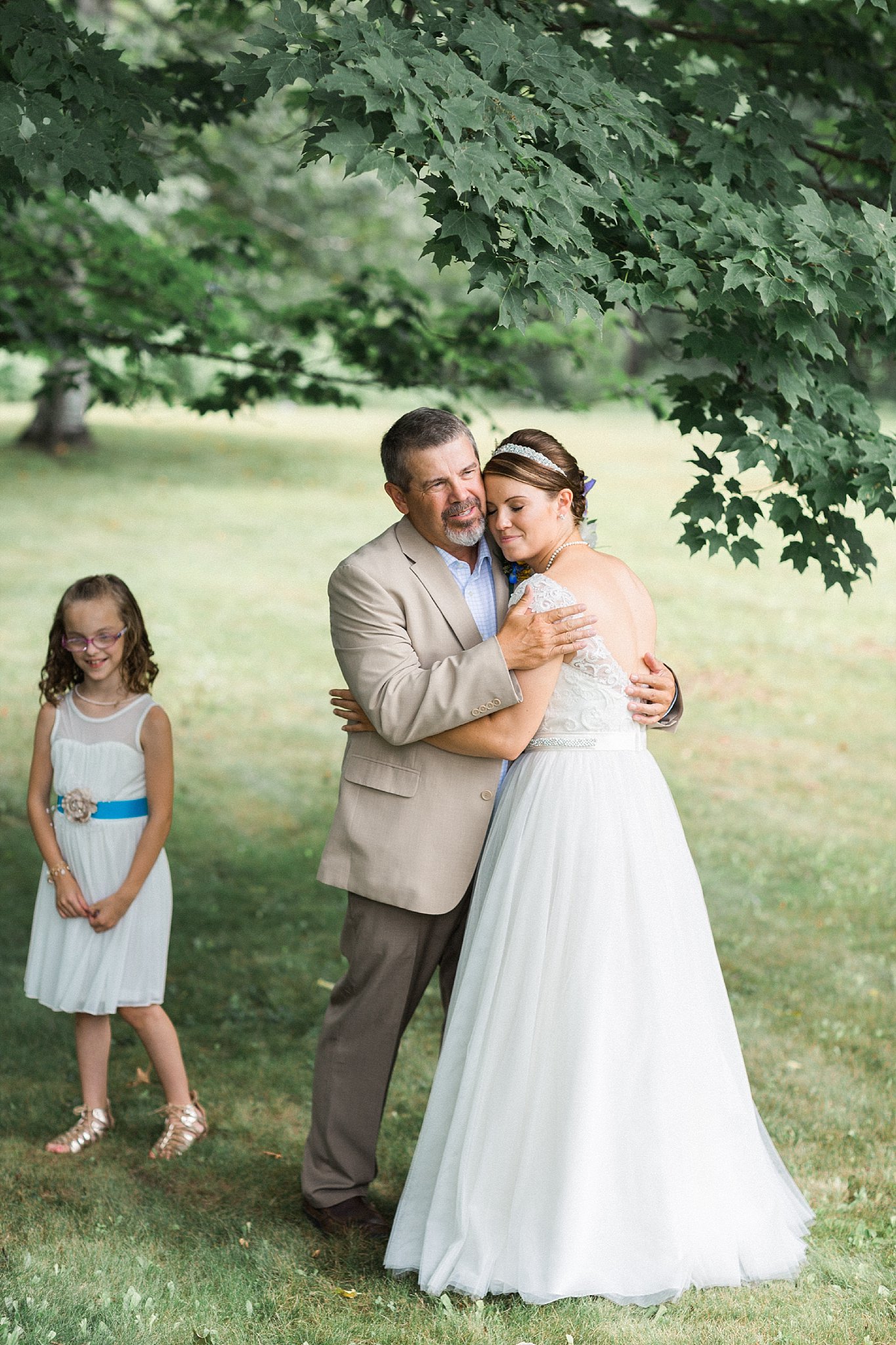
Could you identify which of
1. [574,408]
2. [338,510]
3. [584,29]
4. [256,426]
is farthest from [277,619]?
[256,426]

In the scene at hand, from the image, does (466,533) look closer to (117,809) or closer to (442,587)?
(442,587)

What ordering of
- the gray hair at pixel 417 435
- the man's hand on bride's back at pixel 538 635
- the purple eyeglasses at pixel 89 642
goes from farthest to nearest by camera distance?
1. the purple eyeglasses at pixel 89 642
2. the gray hair at pixel 417 435
3. the man's hand on bride's back at pixel 538 635

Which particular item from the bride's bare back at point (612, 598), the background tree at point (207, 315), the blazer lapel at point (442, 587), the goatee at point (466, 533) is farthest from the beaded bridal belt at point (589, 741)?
the background tree at point (207, 315)

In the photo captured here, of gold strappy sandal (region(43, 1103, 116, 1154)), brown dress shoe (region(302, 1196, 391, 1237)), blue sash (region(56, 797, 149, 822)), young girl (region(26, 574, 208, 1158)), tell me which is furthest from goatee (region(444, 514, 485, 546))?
gold strappy sandal (region(43, 1103, 116, 1154))

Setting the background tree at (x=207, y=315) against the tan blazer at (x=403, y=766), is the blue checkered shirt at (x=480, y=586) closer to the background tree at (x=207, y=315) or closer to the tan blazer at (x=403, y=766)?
the tan blazer at (x=403, y=766)

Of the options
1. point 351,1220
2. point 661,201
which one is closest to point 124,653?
point 351,1220

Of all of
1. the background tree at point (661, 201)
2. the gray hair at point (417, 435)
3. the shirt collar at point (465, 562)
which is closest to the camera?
the background tree at point (661, 201)

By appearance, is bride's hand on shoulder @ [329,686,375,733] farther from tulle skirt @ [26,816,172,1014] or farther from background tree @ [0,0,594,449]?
background tree @ [0,0,594,449]

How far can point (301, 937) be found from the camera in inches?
283

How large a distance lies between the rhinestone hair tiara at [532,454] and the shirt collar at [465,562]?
32 centimetres

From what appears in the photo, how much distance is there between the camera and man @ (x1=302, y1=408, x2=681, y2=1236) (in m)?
3.64

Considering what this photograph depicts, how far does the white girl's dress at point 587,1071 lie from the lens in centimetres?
358

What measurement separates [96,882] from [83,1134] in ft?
3.08

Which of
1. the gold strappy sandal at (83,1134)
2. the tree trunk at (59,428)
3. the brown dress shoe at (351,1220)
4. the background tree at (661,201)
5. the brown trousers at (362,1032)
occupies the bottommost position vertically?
the gold strappy sandal at (83,1134)
